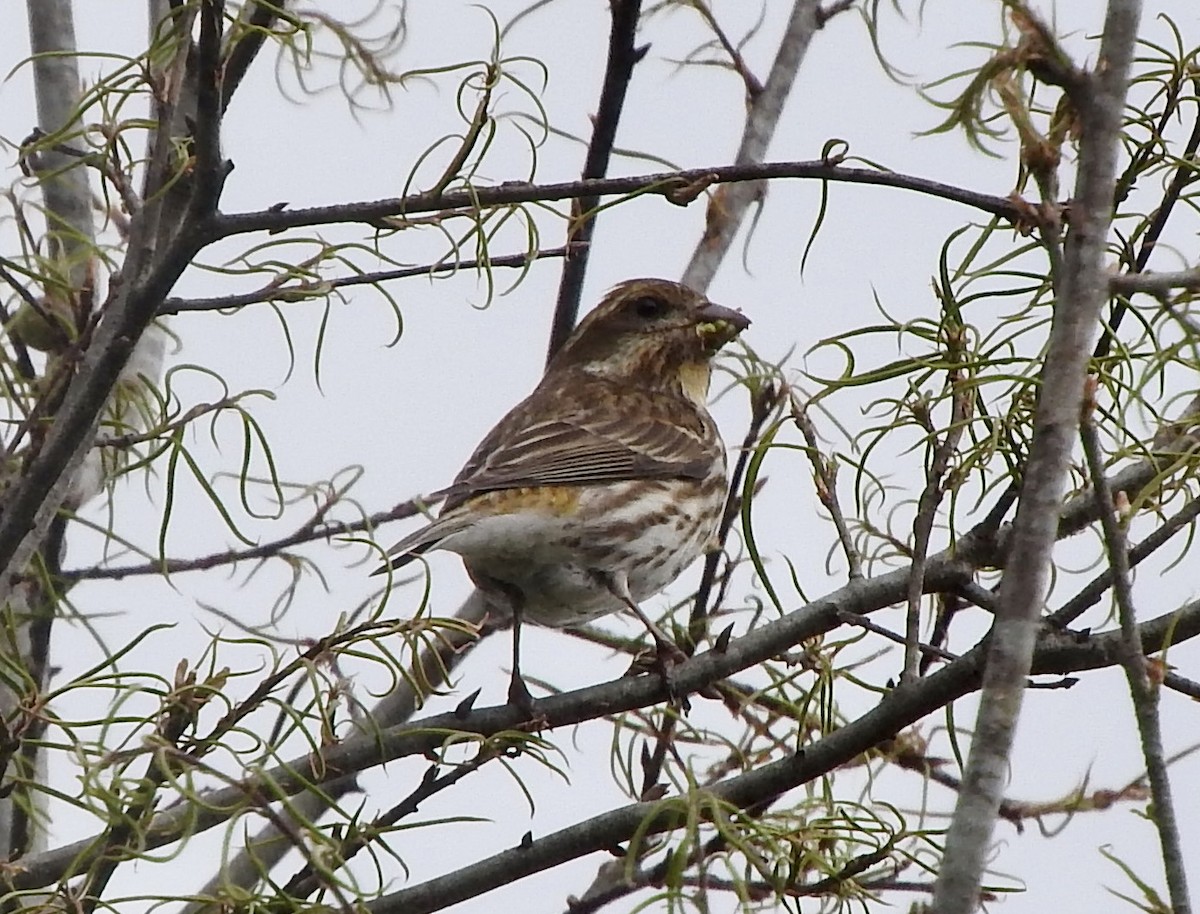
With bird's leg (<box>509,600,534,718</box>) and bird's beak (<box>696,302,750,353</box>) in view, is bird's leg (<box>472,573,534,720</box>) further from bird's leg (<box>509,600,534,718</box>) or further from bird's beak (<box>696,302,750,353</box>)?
bird's beak (<box>696,302,750,353</box>)

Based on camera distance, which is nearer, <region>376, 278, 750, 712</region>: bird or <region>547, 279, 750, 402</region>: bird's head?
<region>376, 278, 750, 712</region>: bird

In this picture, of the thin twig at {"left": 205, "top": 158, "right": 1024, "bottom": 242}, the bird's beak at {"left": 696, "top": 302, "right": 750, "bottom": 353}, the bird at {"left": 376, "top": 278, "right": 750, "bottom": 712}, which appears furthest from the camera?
the bird's beak at {"left": 696, "top": 302, "right": 750, "bottom": 353}

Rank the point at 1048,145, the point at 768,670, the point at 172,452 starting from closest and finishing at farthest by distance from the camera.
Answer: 1. the point at 1048,145
2. the point at 172,452
3. the point at 768,670

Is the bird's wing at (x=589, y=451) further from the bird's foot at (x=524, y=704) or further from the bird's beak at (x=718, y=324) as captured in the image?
the bird's foot at (x=524, y=704)

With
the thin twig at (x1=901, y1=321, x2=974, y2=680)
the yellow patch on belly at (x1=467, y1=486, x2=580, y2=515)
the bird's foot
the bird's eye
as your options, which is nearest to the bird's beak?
the bird's eye

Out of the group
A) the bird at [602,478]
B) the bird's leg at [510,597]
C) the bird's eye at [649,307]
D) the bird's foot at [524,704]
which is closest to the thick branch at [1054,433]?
the bird's foot at [524,704]

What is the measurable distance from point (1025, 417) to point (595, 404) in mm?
3661

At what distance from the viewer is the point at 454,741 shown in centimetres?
436

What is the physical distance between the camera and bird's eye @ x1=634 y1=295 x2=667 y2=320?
7.83 meters

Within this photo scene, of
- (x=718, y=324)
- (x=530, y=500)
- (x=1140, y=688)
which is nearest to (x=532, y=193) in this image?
(x=1140, y=688)

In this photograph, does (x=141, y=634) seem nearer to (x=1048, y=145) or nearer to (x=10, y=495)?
(x=10, y=495)

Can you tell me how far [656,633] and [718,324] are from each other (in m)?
2.32

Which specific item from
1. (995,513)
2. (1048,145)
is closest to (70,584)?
(995,513)

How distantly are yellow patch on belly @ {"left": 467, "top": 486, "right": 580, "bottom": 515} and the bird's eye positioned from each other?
151 cm
